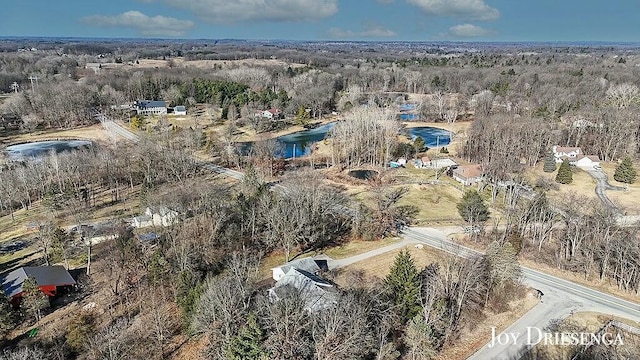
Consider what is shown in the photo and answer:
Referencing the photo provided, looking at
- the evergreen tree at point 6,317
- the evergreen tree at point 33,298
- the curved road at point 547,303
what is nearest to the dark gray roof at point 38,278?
the evergreen tree at point 33,298

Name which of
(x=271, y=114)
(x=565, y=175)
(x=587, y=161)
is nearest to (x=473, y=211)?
(x=565, y=175)

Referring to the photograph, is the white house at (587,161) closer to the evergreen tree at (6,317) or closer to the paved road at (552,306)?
the paved road at (552,306)

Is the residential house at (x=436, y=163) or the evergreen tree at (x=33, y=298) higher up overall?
the residential house at (x=436, y=163)

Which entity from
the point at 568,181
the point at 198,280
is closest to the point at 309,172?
the point at 198,280

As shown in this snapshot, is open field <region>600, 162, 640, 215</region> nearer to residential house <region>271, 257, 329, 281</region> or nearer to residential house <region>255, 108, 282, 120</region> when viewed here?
residential house <region>271, 257, 329, 281</region>

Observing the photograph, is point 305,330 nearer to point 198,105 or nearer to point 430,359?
point 430,359

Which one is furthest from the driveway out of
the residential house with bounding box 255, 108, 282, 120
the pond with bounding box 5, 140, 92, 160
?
the pond with bounding box 5, 140, 92, 160
